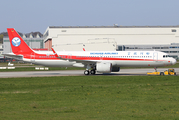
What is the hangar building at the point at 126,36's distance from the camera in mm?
128125

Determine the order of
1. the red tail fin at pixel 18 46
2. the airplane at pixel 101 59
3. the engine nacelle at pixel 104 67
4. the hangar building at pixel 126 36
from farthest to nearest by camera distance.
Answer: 1. the hangar building at pixel 126 36
2. the red tail fin at pixel 18 46
3. the airplane at pixel 101 59
4. the engine nacelle at pixel 104 67

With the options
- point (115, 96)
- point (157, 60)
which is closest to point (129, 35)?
point (157, 60)

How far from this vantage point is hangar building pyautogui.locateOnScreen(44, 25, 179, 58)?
128 m

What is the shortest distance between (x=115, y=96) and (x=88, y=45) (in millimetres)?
86089

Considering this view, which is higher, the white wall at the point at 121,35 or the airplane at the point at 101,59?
the white wall at the point at 121,35

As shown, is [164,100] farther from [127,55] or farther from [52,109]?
[127,55]

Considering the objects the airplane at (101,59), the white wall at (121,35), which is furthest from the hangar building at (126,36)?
the airplane at (101,59)

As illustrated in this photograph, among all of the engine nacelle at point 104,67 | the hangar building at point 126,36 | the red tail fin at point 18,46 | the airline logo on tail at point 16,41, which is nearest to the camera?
the engine nacelle at point 104,67

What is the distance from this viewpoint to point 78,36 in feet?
422

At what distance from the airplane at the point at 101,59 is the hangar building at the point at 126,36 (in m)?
80.4

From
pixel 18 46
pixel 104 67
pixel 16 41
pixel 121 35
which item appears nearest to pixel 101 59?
pixel 104 67

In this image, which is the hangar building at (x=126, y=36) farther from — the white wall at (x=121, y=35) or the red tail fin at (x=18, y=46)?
the red tail fin at (x=18, y=46)

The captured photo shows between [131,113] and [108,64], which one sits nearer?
[131,113]

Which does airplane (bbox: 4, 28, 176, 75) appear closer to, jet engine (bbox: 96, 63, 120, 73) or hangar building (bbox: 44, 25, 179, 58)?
jet engine (bbox: 96, 63, 120, 73)
